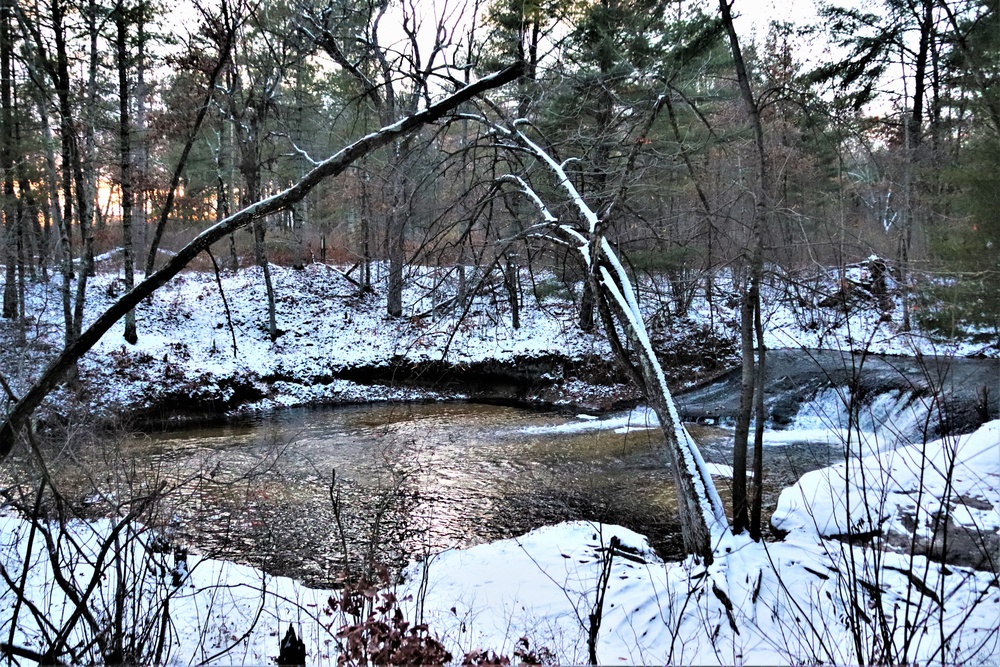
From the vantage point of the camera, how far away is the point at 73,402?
9.59m

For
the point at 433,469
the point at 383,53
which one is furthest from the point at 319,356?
the point at 383,53

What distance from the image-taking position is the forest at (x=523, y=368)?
12.3 ft

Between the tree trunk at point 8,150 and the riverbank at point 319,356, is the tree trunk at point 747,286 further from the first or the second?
the tree trunk at point 8,150

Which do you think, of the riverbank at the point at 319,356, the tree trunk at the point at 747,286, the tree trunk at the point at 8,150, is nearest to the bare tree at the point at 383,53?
the tree trunk at the point at 747,286

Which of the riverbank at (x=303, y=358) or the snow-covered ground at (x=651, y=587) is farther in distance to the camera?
the riverbank at (x=303, y=358)

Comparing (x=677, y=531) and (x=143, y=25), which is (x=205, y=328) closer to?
(x=143, y=25)

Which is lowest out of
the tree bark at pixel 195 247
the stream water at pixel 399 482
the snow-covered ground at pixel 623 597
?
the stream water at pixel 399 482

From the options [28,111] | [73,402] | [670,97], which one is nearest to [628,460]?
[670,97]

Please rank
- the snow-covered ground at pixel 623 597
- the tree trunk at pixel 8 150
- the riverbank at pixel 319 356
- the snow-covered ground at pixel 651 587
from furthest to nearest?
the riverbank at pixel 319 356, the tree trunk at pixel 8 150, the snow-covered ground at pixel 623 597, the snow-covered ground at pixel 651 587

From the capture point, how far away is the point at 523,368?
17.5 metres

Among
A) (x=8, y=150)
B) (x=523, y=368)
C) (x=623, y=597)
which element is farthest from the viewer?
(x=523, y=368)

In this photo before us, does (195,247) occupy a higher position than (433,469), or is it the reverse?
(195,247)

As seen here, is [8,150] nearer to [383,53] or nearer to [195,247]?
[383,53]

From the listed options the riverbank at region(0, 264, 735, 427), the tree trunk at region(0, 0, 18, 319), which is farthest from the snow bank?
the tree trunk at region(0, 0, 18, 319)
